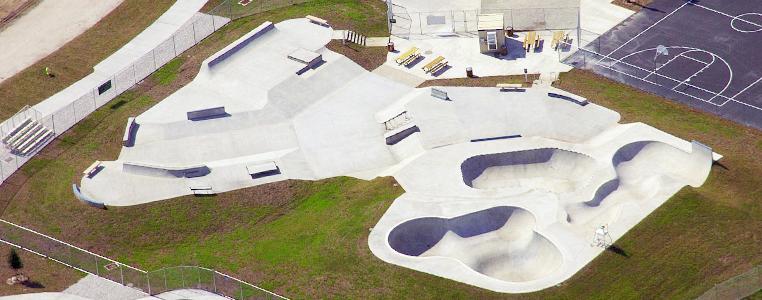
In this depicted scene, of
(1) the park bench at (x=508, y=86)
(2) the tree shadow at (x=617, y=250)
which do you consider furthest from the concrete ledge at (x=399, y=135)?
(2) the tree shadow at (x=617, y=250)

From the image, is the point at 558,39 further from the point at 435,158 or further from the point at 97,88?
the point at 97,88

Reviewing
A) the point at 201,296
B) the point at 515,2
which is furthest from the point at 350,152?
the point at 515,2

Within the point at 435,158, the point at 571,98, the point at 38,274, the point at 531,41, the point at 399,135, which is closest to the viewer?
the point at 38,274

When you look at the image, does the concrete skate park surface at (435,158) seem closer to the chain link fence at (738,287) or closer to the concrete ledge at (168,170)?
the concrete ledge at (168,170)

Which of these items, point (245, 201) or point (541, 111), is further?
point (541, 111)

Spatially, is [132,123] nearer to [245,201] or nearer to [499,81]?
[245,201]

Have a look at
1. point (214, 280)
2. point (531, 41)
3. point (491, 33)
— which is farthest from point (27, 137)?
point (531, 41)
